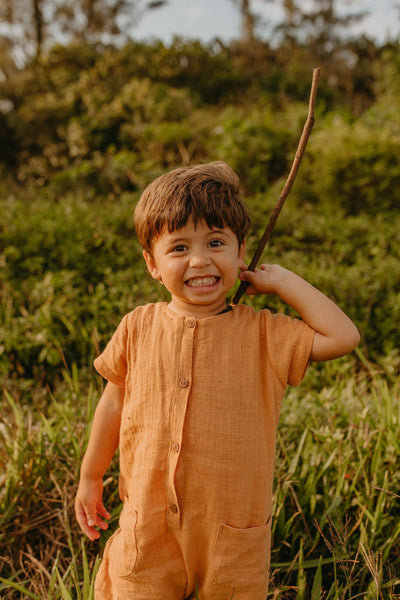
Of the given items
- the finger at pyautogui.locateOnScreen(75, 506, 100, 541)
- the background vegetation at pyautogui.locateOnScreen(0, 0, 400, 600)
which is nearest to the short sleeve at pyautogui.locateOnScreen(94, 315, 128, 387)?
the finger at pyautogui.locateOnScreen(75, 506, 100, 541)

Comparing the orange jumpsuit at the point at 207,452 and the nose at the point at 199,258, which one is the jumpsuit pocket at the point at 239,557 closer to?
the orange jumpsuit at the point at 207,452

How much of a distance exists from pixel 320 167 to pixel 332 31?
13.2 meters

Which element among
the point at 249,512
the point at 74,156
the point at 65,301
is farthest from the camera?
the point at 74,156

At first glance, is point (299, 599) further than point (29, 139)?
No

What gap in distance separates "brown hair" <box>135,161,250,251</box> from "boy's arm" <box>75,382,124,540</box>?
1.61ft

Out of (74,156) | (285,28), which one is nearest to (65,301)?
(74,156)

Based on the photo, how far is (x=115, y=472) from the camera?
203 centimetres

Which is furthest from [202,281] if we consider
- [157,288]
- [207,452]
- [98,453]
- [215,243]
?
[157,288]

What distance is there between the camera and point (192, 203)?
1.23 metres

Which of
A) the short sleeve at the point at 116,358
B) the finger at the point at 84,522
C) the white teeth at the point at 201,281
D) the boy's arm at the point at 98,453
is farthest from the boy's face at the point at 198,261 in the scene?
the finger at the point at 84,522

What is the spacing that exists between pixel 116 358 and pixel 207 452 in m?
0.37

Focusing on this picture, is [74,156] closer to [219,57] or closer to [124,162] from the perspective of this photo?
[124,162]

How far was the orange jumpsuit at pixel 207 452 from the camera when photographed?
4.07 ft

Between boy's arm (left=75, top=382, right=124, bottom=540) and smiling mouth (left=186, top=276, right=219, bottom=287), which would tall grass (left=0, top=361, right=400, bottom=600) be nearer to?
boy's arm (left=75, top=382, right=124, bottom=540)
